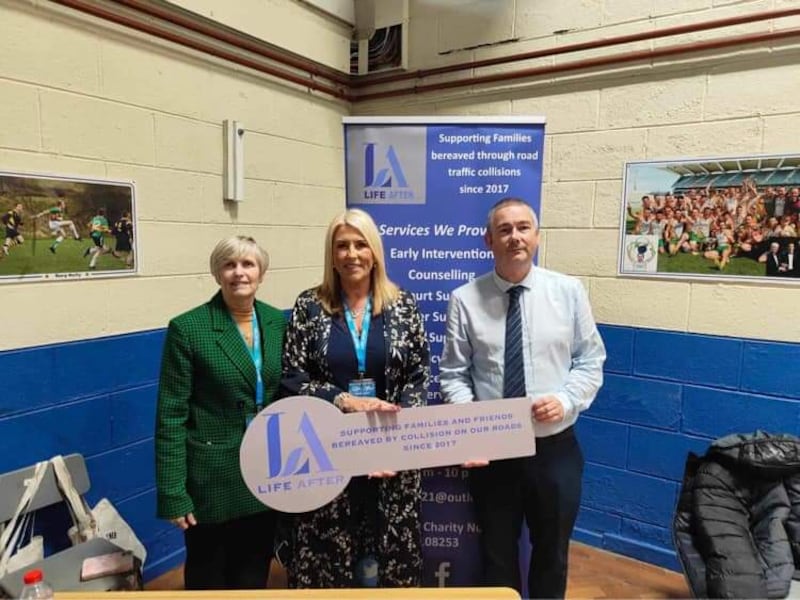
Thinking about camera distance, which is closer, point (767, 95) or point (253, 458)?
point (253, 458)

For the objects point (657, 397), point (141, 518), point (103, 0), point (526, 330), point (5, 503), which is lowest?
point (141, 518)

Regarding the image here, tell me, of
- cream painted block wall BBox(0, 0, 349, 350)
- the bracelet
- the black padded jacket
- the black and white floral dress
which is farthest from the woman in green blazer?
the black padded jacket

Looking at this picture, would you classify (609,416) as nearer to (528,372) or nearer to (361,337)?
(528,372)

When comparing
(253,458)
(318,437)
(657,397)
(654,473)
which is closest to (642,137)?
(657,397)

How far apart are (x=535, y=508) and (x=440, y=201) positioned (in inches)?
45.2

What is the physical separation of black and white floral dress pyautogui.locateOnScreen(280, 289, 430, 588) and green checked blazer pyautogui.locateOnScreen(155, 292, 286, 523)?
0.40 ft

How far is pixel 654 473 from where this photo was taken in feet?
8.38

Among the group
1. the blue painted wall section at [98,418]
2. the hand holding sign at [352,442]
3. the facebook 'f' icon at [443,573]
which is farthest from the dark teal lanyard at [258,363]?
the facebook 'f' icon at [443,573]

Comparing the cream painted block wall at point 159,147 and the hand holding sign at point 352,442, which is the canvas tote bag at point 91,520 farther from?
the hand holding sign at point 352,442

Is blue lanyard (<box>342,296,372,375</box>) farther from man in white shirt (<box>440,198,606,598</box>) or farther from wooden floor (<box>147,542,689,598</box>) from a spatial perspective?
wooden floor (<box>147,542,689,598</box>)

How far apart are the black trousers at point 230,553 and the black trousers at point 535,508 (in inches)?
28.2

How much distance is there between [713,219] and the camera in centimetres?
233

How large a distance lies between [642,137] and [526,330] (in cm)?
135

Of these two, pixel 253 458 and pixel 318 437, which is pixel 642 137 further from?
pixel 253 458
